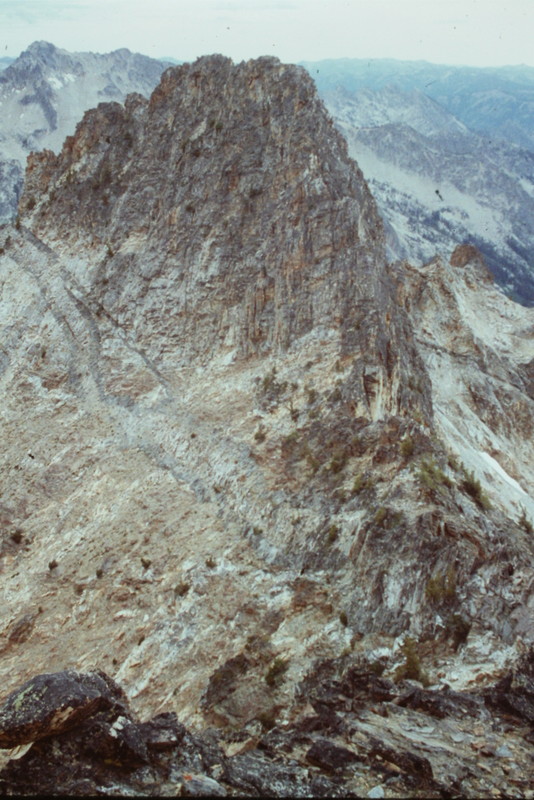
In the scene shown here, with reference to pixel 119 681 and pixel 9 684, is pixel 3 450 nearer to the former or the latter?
pixel 9 684

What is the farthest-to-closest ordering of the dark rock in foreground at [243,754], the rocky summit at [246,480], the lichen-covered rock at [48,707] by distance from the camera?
the rocky summit at [246,480] → the lichen-covered rock at [48,707] → the dark rock in foreground at [243,754]

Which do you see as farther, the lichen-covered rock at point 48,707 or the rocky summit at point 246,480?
the rocky summit at point 246,480

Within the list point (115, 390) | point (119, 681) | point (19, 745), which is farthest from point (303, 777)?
point (115, 390)

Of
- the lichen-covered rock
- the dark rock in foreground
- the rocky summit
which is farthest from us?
the rocky summit

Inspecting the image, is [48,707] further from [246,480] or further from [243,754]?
[246,480]

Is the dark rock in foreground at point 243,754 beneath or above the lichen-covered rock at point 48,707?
beneath
